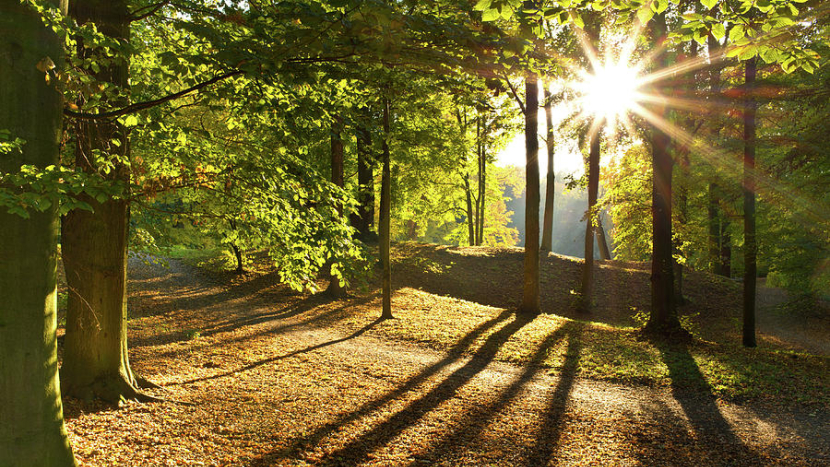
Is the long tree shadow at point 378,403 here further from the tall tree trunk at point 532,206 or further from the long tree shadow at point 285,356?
the long tree shadow at point 285,356

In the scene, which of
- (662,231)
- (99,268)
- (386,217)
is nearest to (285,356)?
(99,268)

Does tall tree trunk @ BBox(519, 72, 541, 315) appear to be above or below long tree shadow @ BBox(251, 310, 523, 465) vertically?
above

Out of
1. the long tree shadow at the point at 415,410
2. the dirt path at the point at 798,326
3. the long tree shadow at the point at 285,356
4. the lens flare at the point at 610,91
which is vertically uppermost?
the lens flare at the point at 610,91

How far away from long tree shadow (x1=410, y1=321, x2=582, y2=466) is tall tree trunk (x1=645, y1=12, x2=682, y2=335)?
2.48 meters

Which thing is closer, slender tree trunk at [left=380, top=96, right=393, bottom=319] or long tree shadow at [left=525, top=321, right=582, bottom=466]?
long tree shadow at [left=525, top=321, right=582, bottom=466]

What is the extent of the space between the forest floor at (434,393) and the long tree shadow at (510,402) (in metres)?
0.03

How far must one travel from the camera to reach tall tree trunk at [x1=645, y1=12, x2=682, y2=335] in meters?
9.92

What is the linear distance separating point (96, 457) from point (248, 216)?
9.23ft

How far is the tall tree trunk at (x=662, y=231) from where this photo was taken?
9922mm

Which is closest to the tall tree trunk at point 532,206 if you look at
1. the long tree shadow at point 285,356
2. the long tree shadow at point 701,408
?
the long tree shadow at point 701,408

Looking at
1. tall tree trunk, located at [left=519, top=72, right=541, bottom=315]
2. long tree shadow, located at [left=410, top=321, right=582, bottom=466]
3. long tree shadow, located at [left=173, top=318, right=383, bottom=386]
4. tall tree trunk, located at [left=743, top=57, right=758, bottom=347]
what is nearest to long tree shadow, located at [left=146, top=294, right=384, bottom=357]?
long tree shadow, located at [left=173, top=318, right=383, bottom=386]

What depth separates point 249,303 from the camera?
41.9ft

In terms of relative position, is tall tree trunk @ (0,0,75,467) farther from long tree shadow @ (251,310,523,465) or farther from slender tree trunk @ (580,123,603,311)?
slender tree trunk @ (580,123,603,311)

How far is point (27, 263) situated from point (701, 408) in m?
7.74
